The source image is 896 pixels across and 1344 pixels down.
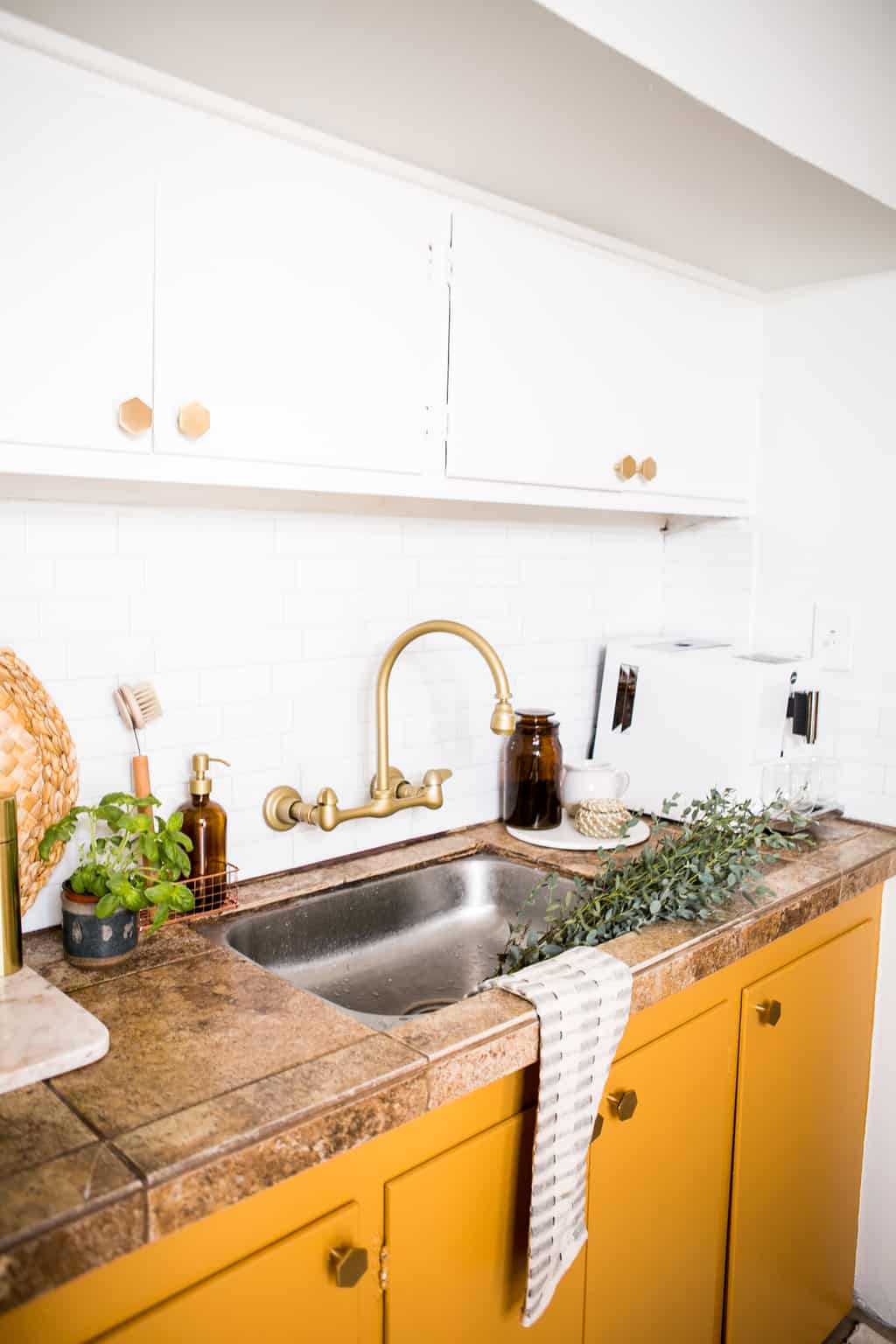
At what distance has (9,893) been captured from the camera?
1.24 meters

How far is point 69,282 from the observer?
1.20 metres

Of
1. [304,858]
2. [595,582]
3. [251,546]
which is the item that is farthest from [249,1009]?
[595,582]

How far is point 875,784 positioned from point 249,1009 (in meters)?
1.45

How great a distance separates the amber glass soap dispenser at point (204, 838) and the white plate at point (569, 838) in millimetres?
647

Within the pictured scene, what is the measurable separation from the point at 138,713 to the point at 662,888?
32.7 inches

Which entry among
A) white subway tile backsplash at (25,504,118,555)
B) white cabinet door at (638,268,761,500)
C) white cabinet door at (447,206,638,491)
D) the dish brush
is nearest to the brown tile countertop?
the dish brush

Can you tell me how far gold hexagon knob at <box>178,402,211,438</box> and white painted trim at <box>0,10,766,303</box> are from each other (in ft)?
1.21

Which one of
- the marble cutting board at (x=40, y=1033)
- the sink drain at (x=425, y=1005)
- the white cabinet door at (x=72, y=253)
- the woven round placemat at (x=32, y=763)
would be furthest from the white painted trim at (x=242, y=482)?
the sink drain at (x=425, y=1005)

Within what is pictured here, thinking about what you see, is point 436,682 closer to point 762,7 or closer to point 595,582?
point 595,582

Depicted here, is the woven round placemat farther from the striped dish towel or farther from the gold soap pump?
the striped dish towel

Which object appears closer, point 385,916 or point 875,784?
point 385,916

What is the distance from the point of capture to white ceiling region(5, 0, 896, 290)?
116cm

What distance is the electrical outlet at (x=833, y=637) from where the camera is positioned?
2.21m

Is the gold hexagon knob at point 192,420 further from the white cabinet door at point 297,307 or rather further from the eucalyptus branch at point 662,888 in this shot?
the eucalyptus branch at point 662,888
